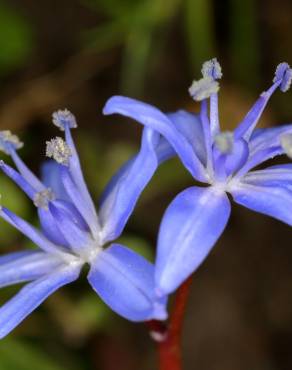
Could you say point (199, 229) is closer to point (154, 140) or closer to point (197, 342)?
point (154, 140)

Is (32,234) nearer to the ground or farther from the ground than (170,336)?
farther from the ground

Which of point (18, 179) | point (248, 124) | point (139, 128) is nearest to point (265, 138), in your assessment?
point (248, 124)

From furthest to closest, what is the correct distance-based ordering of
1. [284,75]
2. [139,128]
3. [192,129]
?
[139,128] < [192,129] < [284,75]

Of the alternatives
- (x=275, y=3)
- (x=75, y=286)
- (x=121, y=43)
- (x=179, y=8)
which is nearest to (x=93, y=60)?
(x=121, y=43)

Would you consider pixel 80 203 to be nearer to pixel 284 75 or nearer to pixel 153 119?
pixel 153 119

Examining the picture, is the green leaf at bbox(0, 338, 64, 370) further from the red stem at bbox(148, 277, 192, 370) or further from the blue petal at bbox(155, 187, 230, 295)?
the blue petal at bbox(155, 187, 230, 295)

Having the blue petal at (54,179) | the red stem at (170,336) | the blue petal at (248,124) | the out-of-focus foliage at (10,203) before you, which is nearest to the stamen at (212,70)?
the blue petal at (248,124)
